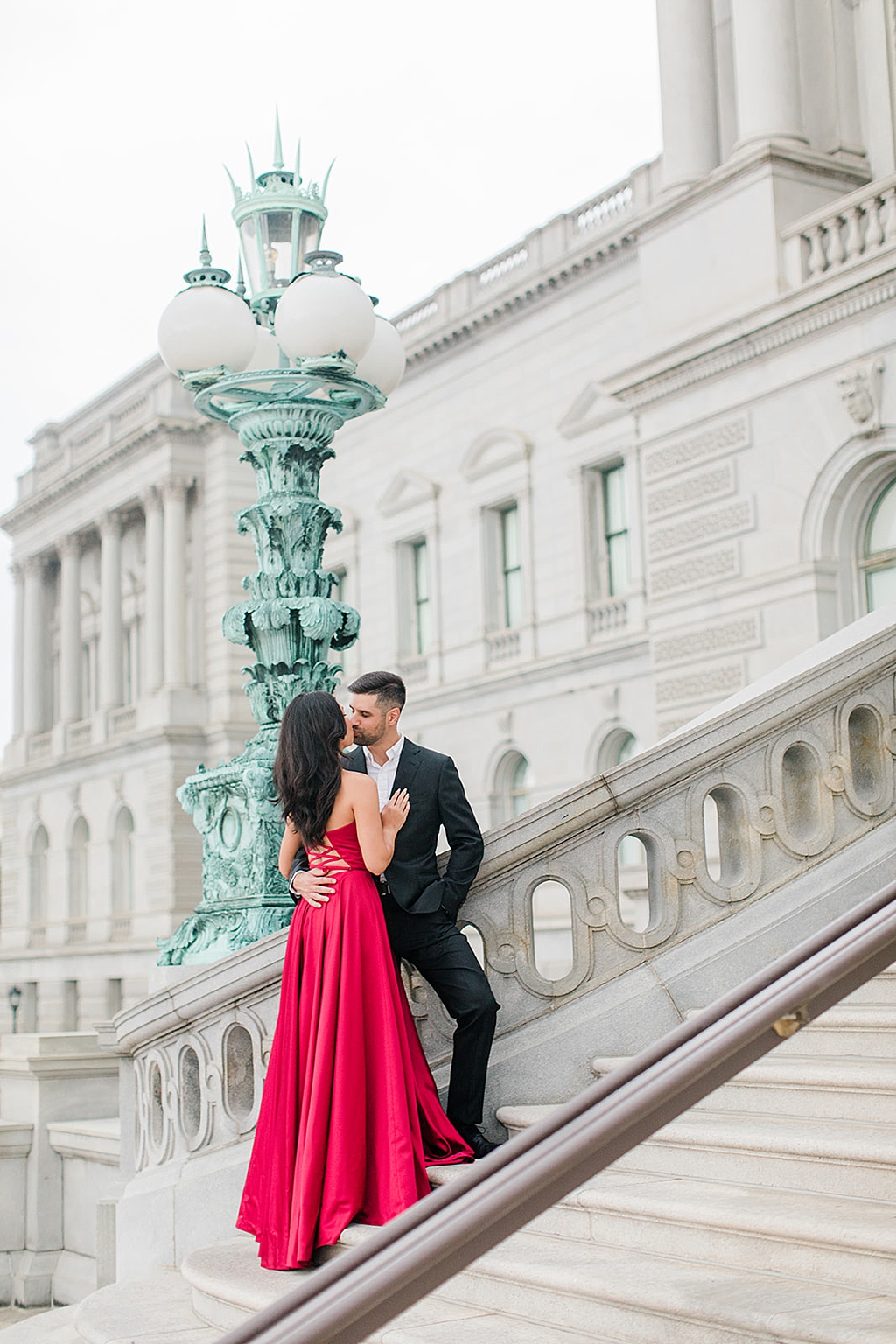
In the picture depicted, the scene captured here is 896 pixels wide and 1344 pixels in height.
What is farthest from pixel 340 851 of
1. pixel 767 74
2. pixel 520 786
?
pixel 520 786

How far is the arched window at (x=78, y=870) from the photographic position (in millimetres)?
46125

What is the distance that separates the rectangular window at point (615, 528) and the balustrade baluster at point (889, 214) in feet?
40.6

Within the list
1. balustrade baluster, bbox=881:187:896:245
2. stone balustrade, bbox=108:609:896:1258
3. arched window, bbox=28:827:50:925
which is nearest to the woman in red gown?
stone balustrade, bbox=108:609:896:1258

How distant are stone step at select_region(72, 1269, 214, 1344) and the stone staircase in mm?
12

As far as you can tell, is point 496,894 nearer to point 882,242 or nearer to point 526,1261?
point 526,1261

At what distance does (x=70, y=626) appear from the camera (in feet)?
155

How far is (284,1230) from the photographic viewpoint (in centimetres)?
518

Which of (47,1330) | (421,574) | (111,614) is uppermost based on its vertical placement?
(111,614)

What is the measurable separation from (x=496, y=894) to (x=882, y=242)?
34.0 ft

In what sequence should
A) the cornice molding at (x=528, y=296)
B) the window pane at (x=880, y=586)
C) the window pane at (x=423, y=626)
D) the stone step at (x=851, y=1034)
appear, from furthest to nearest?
the window pane at (x=423, y=626) → the cornice molding at (x=528, y=296) → the window pane at (x=880, y=586) → the stone step at (x=851, y=1034)

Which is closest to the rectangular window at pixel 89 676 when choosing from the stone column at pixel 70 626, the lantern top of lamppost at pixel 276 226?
the stone column at pixel 70 626

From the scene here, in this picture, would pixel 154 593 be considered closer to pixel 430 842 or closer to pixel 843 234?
pixel 843 234

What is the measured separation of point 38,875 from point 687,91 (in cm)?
3782

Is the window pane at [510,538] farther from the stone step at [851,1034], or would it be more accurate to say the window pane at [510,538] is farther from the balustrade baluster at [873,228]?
the stone step at [851,1034]
